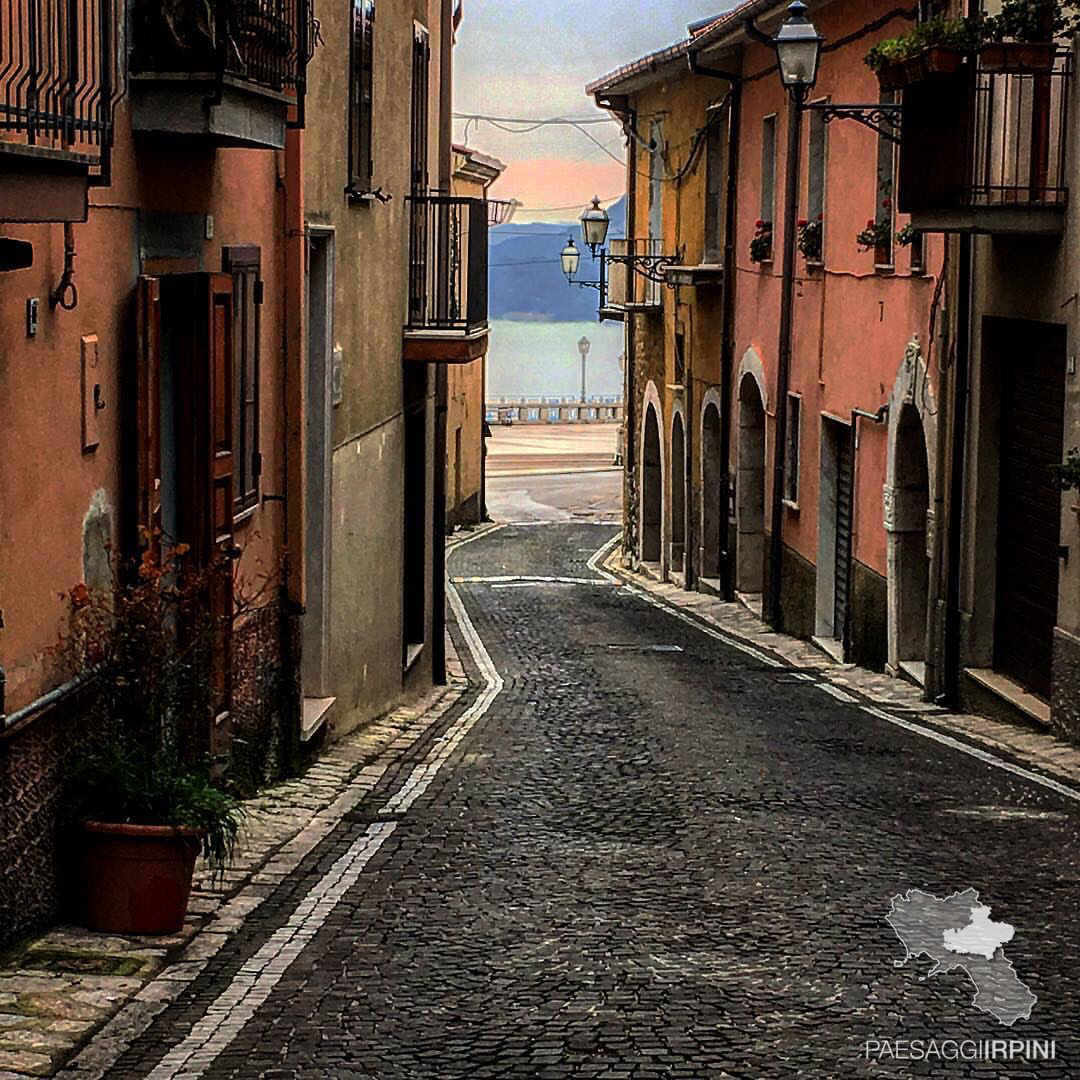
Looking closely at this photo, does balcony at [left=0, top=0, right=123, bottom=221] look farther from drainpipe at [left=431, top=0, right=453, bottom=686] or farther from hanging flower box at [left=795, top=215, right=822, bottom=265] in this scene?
hanging flower box at [left=795, top=215, right=822, bottom=265]

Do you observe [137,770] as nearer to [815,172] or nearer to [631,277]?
[815,172]

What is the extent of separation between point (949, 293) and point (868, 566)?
12.9 ft

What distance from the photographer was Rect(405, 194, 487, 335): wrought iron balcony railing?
1675cm

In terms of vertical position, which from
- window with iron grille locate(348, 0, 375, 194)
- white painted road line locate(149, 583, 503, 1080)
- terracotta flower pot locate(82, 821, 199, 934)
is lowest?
white painted road line locate(149, 583, 503, 1080)

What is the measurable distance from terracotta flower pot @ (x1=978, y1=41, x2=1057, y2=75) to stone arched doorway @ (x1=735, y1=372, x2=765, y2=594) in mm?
12458

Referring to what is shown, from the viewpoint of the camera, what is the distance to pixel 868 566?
19.2m

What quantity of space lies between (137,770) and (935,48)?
8427 mm

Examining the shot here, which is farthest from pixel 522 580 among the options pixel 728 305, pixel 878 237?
pixel 878 237

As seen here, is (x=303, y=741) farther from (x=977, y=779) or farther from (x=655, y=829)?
(x=977, y=779)

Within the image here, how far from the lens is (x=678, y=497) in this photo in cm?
3148

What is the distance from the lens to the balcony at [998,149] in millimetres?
13445

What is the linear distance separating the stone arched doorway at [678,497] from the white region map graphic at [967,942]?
22607 mm

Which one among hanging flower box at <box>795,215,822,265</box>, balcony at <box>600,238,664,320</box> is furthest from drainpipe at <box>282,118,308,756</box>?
balcony at <box>600,238,664,320</box>

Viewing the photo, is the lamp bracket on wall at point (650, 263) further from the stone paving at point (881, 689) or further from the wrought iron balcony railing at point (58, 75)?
the wrought iron balcony railing at point (58, 75)
